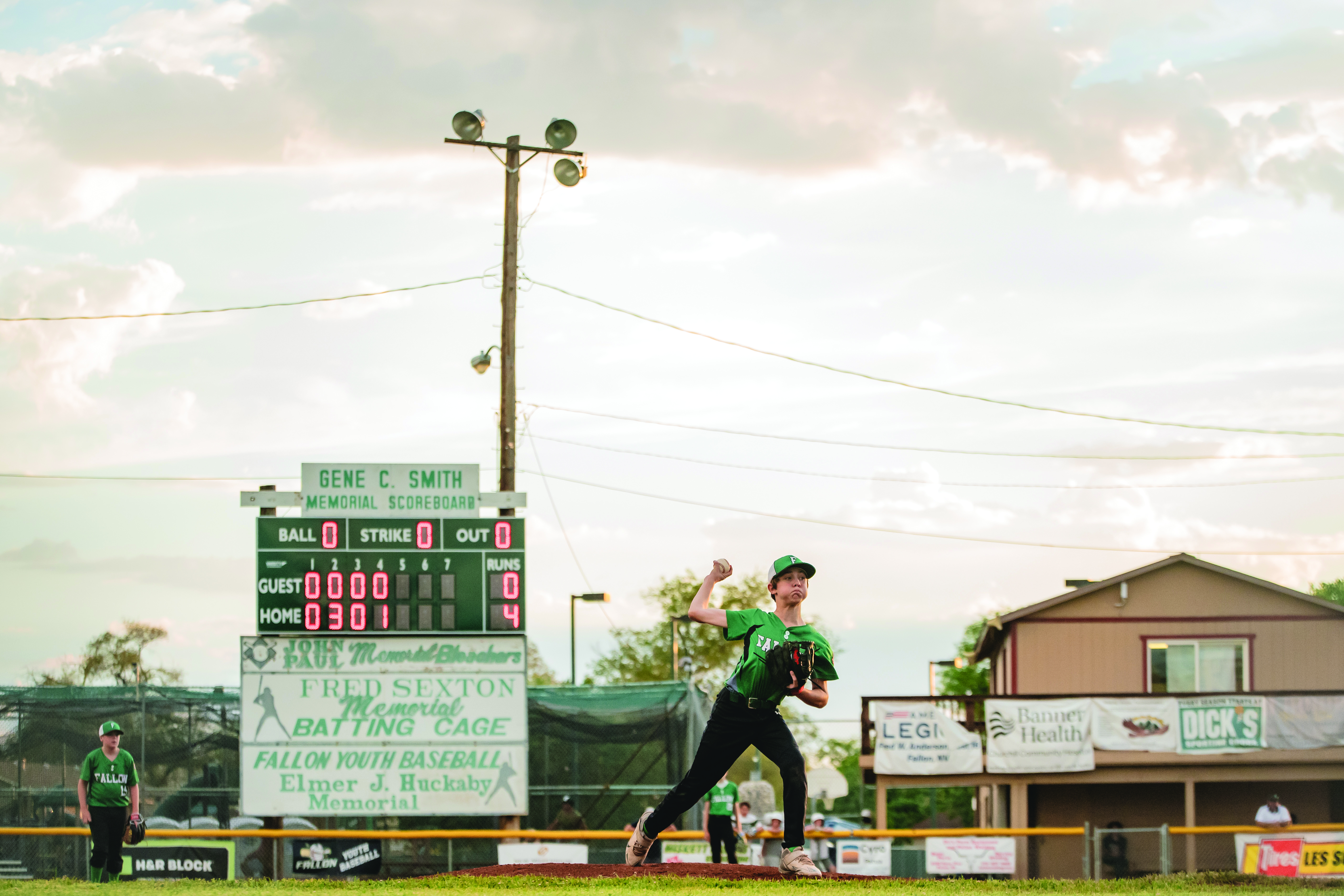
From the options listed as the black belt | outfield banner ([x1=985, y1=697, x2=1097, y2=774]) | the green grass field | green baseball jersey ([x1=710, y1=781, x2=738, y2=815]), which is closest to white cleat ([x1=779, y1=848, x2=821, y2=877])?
the green grass field

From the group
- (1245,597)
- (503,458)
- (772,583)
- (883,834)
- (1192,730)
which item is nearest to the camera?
(772,583)

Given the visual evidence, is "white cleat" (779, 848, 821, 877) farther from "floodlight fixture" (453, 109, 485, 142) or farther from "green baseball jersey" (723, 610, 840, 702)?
"floodlight fixture" (453, 109, 485, 142)

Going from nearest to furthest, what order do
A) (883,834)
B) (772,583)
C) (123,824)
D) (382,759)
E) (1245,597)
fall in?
(772,583), (123,824), (883,834), (382,759), (1245,597)

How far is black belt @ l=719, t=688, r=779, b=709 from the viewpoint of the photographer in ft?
26.4

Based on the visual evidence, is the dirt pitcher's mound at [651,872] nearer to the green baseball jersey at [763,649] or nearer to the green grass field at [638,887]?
the green grass field at [638,887]

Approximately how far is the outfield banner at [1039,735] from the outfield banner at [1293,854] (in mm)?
6745

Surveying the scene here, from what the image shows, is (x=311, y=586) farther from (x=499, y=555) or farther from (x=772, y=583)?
(x=772, y=583)

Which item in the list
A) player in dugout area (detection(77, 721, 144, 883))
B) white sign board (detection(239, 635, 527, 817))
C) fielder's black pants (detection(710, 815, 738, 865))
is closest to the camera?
player in dugout area (detection(77, 721, 144, 883))

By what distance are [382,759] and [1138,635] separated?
57.4 feet

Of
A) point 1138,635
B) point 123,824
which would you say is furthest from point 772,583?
point 1138,635

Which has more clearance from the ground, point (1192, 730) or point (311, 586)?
point (311, 586)

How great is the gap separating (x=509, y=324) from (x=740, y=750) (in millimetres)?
14966

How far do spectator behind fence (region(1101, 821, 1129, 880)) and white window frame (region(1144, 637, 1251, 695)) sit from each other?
3.83 m

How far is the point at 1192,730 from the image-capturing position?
85.7 ft
